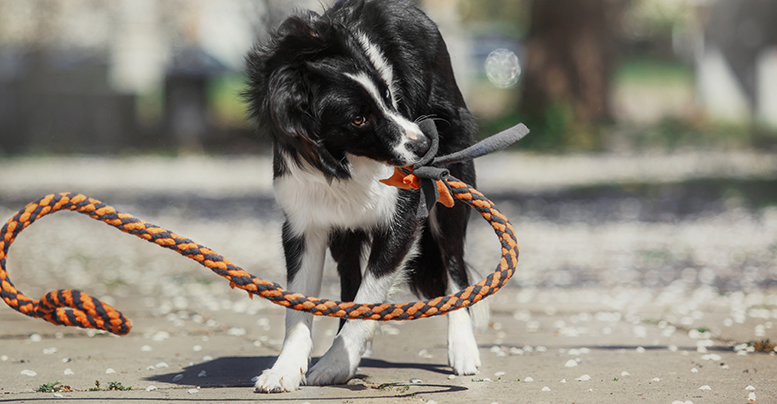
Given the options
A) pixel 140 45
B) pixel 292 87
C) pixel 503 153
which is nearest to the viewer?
pixel 292 87

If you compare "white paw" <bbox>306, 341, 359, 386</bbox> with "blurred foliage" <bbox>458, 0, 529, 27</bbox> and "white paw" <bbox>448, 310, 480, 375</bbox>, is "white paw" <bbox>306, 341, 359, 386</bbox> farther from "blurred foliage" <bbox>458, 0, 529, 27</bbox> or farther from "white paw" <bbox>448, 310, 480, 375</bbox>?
"blurred foliage" <bbox>458, 0, 529, 27</bbox>

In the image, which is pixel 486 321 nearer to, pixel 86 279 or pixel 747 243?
pixel 86 279

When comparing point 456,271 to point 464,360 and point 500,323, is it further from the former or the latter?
point 500,323

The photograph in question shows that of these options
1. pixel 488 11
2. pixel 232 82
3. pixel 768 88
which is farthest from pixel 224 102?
pixel 488 11

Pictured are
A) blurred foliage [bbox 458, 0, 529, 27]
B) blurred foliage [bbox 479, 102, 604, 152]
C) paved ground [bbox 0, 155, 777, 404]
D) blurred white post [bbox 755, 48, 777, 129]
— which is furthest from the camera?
blurred foliage [bbox 458, 0, 529, 27]

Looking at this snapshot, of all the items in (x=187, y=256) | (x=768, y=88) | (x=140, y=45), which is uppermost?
(x=140, y=45)

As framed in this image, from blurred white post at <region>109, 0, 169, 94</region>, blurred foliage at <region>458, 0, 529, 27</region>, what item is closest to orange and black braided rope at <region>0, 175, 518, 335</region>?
blurred white post at <region>109, 0, 169, 94</region>

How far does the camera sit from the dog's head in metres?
2.70

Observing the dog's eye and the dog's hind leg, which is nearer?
the dog's eye

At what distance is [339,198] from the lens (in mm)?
3012

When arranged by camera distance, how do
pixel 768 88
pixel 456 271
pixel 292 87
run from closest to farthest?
pixel 292 87, pixel 456 271, pixel 768 88

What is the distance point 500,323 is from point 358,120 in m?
2.17

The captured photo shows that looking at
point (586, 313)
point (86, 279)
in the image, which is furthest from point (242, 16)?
point (586, 313)

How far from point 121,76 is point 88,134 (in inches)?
78.4
